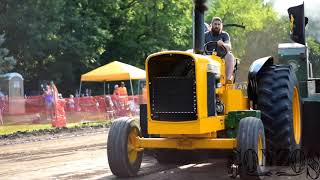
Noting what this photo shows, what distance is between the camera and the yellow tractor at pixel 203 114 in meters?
6.85

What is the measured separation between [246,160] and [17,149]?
783cm

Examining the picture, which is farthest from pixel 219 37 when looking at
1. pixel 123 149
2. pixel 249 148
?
pixel 123 149

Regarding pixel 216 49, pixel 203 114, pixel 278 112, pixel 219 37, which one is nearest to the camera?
pixel 203 114

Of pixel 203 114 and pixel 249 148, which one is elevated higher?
pixel 203 114

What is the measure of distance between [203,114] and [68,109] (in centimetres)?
1527

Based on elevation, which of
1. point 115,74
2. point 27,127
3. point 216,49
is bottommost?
point 27,127

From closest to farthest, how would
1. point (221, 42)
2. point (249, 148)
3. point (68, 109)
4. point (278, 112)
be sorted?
1. point (249, 148)
2. point (278, 112)
3. point (221, 42)
4. point (68, 109)

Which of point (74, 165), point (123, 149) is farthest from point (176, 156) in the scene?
point (74, 165)

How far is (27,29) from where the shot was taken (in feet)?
88.5

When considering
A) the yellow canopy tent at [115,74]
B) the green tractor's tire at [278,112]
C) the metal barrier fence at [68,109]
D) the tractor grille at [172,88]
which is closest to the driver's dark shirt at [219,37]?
the green tractor's tire at [278,112]

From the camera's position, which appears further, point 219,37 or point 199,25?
point 219,37

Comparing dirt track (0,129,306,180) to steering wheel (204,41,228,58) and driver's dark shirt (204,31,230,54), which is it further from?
driver's dark shirt (204,31,230,54)

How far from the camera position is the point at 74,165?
9.34 meters

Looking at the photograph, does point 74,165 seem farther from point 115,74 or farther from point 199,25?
point 115,74
